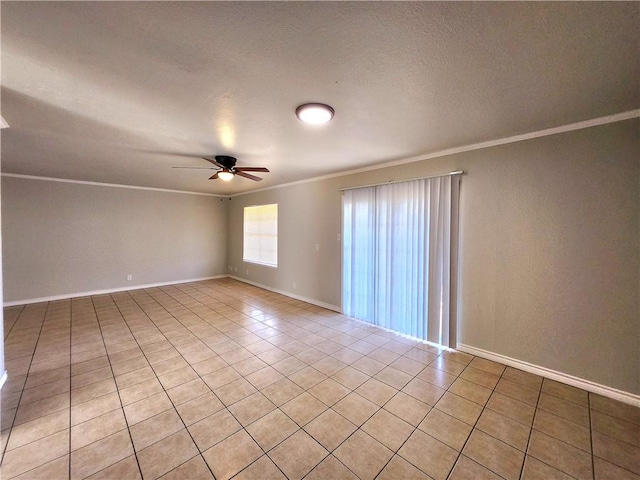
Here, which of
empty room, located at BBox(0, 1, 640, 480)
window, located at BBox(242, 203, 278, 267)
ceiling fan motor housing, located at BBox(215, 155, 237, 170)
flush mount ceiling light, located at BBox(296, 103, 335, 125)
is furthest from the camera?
window, located at BBox(242, 203, 278, 267)

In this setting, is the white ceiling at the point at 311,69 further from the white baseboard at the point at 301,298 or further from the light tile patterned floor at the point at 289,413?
the white baseboard at the point at 301,298

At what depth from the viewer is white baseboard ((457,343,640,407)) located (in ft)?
7.01

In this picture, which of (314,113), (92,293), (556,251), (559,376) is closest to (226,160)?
(314,113)

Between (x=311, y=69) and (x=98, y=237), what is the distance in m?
6.36

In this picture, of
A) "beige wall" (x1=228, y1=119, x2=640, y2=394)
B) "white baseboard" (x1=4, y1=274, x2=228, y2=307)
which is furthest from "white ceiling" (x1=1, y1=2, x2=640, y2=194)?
"white baseboard" (x1=4, y1=274, x2=228, y2=307)

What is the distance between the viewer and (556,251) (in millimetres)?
2428

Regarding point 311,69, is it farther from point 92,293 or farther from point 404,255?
point 92,293

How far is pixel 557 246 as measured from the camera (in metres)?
2.42

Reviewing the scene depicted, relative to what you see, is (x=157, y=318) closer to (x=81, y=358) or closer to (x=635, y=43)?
(x=81, y=358)

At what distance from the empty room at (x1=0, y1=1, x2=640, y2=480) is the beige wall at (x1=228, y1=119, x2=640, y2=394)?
2cm

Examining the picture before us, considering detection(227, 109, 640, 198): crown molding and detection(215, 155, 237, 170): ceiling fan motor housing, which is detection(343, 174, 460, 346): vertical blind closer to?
detection(227, 109, 640, 198): crown molding

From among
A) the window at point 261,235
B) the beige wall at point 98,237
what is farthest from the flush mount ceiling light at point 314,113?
the beige wall at point 98,237

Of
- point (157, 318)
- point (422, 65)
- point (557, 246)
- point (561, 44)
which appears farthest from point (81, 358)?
point (557, 246)

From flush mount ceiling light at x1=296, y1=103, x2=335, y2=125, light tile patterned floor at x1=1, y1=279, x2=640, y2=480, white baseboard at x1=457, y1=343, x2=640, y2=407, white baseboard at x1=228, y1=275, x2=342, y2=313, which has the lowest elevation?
light tile patterned floor at x1=1, y1=279, x2=640, y2=480
